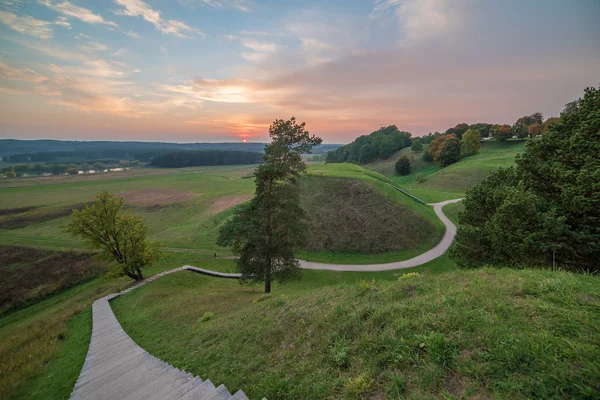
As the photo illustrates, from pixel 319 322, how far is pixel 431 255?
2743cm

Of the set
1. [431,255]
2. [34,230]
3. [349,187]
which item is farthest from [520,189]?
[34,230]

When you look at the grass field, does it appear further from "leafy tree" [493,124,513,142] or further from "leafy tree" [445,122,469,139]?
"leafy tree" [445,122,469,139]

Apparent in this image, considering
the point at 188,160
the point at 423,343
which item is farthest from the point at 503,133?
the point at 188,160

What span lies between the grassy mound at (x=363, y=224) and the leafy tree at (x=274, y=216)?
13.1 m

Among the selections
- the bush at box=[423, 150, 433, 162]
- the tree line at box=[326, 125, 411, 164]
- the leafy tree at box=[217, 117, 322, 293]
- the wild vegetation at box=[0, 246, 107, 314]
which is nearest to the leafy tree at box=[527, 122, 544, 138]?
the bush at box=[423, 150, 433, 162]

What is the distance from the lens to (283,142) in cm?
1731

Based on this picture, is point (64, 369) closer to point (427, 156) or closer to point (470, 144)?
point (470, 144)

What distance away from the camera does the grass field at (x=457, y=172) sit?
180 feet

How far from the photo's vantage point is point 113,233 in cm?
2280

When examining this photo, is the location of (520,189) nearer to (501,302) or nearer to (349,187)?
(501,302)

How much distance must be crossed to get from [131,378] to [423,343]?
31.3 feet

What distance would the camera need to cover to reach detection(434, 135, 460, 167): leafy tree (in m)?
75.3

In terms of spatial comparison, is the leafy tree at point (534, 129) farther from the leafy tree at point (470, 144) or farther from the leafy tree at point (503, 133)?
the leafy tree at point (470, 144)

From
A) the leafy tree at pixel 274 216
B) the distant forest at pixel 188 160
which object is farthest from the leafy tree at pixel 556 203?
the distant forest at pixel 188 160
